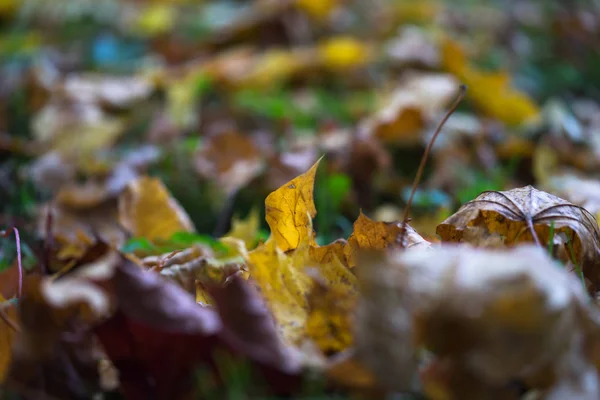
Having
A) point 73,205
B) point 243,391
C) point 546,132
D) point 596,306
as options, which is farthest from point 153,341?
point 546,132

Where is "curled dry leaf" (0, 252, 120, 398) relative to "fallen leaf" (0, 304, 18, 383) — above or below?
above

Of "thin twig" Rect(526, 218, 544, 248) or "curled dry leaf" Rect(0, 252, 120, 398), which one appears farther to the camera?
"thin twig" Rect(526, 218, 544, 248)

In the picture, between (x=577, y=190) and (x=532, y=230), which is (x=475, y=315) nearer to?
(x=532, y=230)

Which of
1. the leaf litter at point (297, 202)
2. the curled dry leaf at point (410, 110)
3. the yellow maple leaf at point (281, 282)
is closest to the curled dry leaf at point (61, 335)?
the leaf litter at point (297, 202)

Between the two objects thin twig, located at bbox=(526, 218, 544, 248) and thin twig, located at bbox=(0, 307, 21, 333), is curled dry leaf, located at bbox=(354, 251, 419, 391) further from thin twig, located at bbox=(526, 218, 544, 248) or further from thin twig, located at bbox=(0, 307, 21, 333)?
thin twig, located at bbox=(0, 307, 21, 333)

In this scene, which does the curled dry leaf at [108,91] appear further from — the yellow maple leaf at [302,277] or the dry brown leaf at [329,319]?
the dry brown leaf at [329,319]

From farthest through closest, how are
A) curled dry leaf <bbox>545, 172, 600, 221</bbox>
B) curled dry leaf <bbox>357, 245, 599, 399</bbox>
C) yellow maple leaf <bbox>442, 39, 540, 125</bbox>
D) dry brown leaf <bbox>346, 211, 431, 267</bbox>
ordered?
yellow maple leaf <bbox>442, 39, 540, 125</bbox>
curled dry leaf <bbox>545, 172, 600, 221</bbox>
dry brown leaf <bbox>346, 211, 431, 267</bbox>
curled dry leaf <bbox>357, 245, 599, 399</bbox>

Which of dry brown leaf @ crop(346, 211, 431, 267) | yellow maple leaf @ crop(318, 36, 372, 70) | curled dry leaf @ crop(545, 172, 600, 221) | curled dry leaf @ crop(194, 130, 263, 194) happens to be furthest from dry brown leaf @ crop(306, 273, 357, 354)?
yellow maple leaf @ crop(318, 36, 372, 70)
